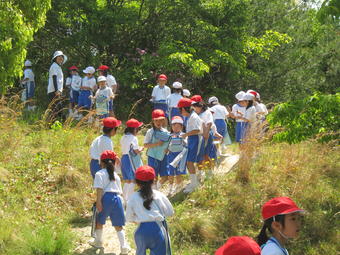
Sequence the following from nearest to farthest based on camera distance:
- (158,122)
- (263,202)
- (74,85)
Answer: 1. (263,202)
2. (158,122)
3. (74,85)

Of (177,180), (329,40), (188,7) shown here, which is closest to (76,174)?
(177,180)

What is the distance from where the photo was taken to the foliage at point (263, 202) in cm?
695

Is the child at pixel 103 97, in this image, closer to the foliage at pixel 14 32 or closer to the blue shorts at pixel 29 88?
the foliage at pixel 14 32

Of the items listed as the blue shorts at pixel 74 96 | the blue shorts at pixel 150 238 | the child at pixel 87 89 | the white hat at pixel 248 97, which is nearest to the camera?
the blue shorts at pixel 150 238

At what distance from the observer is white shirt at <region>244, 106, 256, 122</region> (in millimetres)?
9641

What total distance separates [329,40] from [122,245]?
12.7 meters

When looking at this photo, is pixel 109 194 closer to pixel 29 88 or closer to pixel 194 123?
pixel 194 123

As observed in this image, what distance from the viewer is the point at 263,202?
24.8ft

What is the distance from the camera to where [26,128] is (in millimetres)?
11008

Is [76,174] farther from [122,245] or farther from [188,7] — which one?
[188,7]

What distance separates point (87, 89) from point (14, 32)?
4.10 metres

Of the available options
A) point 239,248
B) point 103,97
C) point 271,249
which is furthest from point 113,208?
point 103,97

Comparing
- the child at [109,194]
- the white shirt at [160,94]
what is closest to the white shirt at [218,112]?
the white shirt at [160,94]

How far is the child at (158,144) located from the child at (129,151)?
12.4 inches
